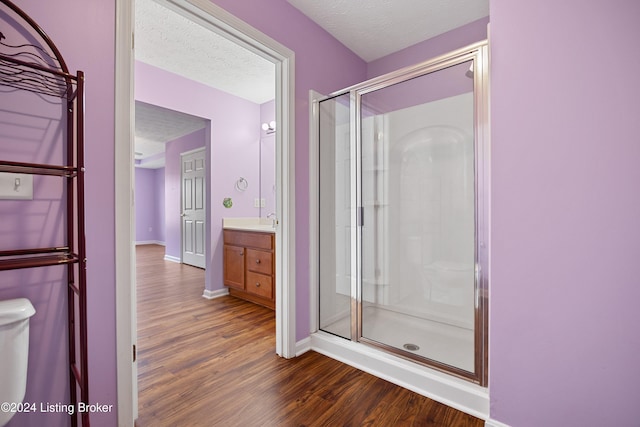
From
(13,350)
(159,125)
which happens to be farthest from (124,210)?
(159,125)

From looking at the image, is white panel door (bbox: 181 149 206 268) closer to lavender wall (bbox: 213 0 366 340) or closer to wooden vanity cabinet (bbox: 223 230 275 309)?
wooden vanity cabinet (bbox: 223 230 275 309)

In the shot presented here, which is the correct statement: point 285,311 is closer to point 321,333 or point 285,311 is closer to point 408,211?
point 321,333

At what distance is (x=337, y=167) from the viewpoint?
234cm

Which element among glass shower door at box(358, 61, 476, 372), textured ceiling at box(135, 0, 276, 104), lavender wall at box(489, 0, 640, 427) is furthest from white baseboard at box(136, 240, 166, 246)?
lavender wall at box(489, 0, 640, 427)

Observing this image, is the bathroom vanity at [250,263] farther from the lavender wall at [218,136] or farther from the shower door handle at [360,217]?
the shower door handle at [360,217]

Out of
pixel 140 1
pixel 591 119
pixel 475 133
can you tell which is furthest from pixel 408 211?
pixel 140 1

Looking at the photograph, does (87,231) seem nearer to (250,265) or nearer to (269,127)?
(250,265)

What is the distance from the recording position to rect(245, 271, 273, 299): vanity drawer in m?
2.94

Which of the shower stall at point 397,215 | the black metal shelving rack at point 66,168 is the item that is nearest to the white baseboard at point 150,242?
the shower stall at point 397,215

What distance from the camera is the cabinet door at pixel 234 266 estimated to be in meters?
3.27

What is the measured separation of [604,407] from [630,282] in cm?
50

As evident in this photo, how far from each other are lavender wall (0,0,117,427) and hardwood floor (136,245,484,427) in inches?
16.0

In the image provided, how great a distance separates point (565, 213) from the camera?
1.16 meters

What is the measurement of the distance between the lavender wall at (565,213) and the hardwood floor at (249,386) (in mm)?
473
